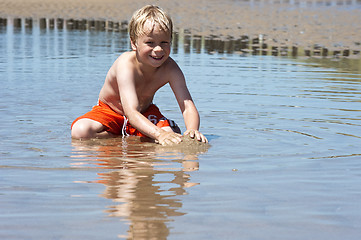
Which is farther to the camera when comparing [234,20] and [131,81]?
[234,20]

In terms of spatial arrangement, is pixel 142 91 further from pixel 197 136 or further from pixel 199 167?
pixel 199 167

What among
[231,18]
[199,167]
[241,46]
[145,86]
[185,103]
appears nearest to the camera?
[199,167]

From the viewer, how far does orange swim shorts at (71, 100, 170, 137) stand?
16.1ft

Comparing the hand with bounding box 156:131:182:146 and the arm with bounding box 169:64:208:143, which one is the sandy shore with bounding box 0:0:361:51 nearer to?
the arm with bounding box 169:64:208:143

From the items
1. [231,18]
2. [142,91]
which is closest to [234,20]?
[231,18]

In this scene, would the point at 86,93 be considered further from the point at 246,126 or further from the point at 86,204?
the point at 86,204

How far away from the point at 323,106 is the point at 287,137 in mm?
1645

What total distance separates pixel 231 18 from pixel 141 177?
17.6 meters

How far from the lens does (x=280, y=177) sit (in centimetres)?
335

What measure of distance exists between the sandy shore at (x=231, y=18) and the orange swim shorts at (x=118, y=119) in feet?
27.5

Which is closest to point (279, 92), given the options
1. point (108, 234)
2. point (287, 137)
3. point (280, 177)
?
point (287, 137)

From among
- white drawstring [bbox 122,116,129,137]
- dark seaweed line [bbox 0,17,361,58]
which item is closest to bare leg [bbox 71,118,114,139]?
white drawstring [bbox 122,116,129,137]

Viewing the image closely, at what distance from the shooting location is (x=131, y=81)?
4.74 metres

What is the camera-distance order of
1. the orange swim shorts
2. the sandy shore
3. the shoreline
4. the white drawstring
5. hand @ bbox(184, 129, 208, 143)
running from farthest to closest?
1. the sandy shore
2. the shoreline
3. the white drawstring
4. the orange swim shorts
5. hand @ bbox(184, 129, 208, 143)
